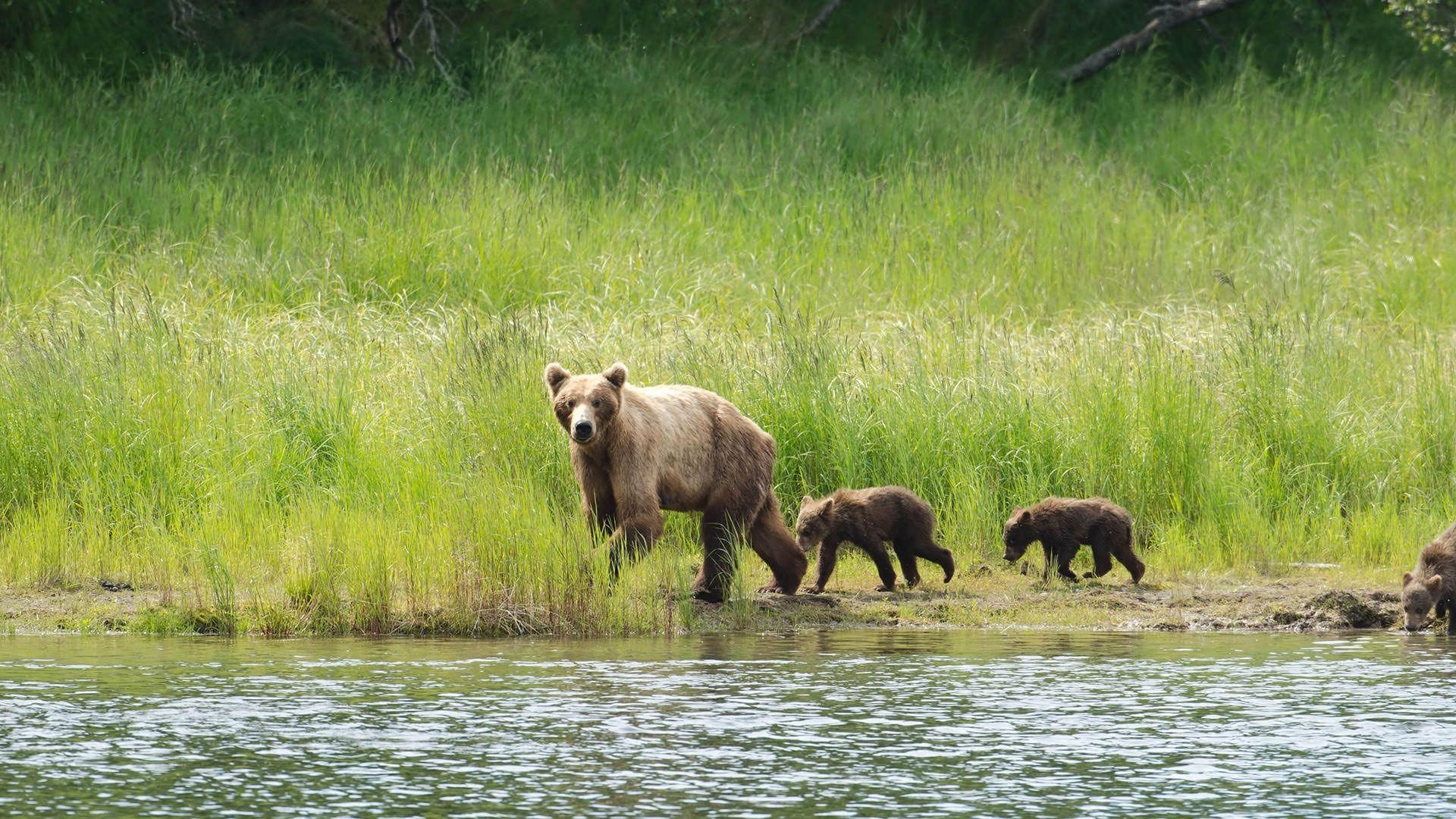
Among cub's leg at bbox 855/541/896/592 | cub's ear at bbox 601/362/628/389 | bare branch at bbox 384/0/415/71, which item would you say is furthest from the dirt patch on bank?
bare branch at bbox 384/0/415/71

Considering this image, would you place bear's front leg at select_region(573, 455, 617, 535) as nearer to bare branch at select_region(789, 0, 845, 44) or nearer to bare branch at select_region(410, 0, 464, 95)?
bare branch at select_region(410, 0, 464, 95)

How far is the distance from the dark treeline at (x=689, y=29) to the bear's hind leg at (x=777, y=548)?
13055 mm

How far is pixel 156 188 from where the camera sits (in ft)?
58.0

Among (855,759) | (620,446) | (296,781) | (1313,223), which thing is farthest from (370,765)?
(1313,223)

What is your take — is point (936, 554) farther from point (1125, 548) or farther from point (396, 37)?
point (396, 37)

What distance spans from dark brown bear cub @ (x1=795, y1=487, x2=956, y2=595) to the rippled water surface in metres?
1.27

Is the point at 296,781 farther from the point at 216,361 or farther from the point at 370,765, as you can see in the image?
the point at 216,361

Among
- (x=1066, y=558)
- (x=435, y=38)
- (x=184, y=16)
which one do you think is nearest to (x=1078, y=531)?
(x=1066, y=558)

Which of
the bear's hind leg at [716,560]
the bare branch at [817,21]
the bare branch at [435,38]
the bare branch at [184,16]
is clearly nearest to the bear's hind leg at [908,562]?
the bear's hind leg at [716,560]

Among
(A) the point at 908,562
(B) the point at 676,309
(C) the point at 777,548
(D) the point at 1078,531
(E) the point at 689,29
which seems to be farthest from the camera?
(E) the point at 689,29

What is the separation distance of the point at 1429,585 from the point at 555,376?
4203mm

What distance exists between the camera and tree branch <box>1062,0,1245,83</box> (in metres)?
23.2

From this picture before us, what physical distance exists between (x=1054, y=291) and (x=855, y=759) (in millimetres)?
10447

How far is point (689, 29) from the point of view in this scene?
23578 millimetres
